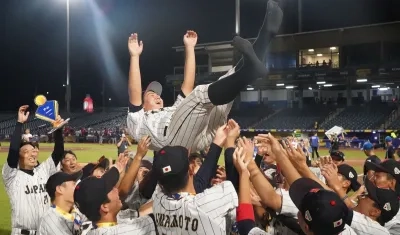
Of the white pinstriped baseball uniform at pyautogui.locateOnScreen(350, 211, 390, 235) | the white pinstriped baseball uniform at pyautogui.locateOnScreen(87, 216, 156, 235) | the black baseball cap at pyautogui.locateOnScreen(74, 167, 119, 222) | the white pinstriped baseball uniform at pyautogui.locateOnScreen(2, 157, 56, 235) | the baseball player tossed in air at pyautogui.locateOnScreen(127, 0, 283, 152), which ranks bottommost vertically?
the white pinstriped baseball uniform at pyautogui.locateOnScreen(2, 157, 56, 235)

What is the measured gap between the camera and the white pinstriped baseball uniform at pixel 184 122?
3457mm

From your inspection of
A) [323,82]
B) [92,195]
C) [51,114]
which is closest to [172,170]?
[92,195]

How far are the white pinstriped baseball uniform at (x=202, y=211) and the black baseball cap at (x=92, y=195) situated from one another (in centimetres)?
58

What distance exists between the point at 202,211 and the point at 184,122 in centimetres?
95

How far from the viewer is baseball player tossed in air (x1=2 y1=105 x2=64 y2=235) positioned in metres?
5.40

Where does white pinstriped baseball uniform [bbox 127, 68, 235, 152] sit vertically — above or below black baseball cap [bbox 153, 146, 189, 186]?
above

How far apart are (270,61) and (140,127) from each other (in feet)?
131

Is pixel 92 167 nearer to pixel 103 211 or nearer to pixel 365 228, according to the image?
pixel 103 211

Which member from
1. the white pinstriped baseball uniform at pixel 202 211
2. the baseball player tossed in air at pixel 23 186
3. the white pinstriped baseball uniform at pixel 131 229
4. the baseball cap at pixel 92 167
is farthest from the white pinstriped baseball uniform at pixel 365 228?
the baseball player tossed in air at pixel 23 186

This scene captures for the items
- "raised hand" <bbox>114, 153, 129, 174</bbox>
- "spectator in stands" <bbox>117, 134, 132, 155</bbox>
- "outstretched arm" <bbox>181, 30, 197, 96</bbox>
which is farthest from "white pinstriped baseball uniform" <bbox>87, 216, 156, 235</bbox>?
"spectator in stands" <bbox>117, 134, 132, 155</bbox>

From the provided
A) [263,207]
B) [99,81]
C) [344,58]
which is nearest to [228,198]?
[263,207]

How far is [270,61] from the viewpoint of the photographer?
42.8 metres

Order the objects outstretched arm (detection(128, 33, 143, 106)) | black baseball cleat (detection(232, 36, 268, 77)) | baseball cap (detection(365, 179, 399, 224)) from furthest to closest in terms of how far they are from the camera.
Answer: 1. outstretched arm (detection(128, 33, 143, 106))
2. baseball cap (detection(365, 179, 399, 224))
3. black baseball cleat (detection(232, 36, 268, 77))

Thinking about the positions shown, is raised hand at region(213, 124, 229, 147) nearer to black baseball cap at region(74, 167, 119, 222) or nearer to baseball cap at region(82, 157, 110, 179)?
black baseball cap at region(74, 167, 119, 222)
